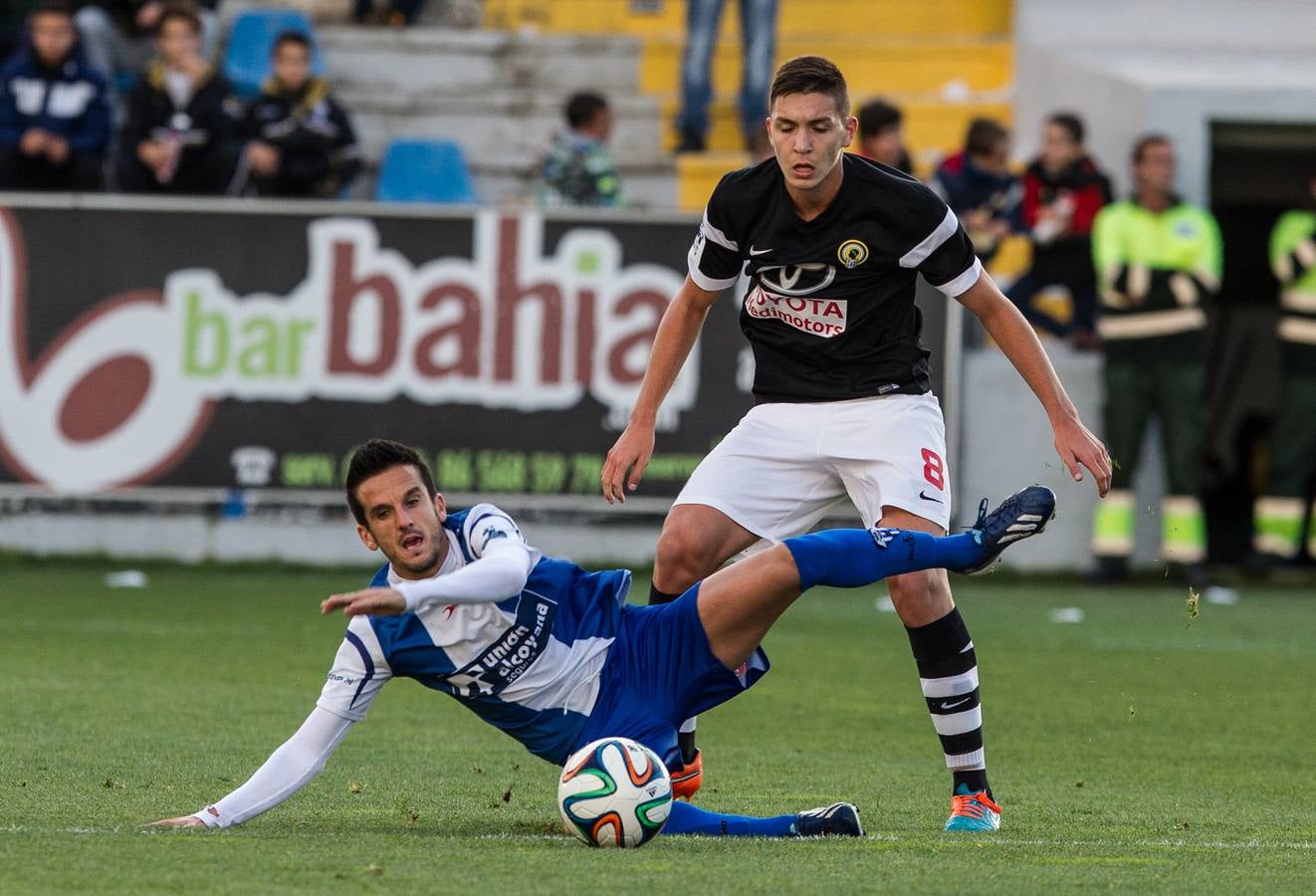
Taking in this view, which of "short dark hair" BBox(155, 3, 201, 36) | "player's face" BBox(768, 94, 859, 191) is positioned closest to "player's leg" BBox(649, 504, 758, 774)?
"player's face" BBox(768, 94, 859, 191)

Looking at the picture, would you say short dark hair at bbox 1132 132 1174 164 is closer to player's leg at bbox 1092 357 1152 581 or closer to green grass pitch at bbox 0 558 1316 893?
player's leg at bbox 1092 357 1152 581

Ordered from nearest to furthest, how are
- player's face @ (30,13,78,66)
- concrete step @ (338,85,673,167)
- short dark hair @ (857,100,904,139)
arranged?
short dark hair @ (857,100,904,139) → player's face @ (30,13,78,66) → concrete step @ (338,85,673,167)

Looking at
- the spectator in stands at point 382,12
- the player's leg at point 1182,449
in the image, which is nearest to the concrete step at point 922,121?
the spectator in stands at point 382,12

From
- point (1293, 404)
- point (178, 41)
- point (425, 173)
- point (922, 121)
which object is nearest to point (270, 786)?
point (178, 41)

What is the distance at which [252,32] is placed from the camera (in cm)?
1620

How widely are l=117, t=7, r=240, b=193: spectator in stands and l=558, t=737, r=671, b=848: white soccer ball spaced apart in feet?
30.5

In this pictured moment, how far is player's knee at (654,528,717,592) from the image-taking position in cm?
595

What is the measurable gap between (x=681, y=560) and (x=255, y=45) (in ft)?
36.6

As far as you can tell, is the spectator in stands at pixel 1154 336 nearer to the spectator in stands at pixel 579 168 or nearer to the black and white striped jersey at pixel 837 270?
the spectator in stands at pixel 579 168

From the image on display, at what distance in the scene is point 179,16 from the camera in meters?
13.9

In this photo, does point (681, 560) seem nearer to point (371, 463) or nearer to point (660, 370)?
point (660, 370)

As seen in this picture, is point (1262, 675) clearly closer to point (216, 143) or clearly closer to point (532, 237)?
point (532, 237)

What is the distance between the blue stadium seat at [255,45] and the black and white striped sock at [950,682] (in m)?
11.0

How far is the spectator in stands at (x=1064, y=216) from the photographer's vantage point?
13.7 meters
